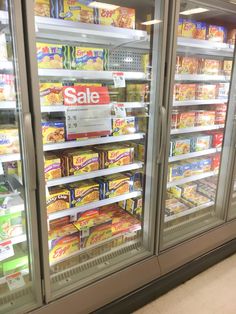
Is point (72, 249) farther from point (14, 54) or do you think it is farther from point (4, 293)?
point (14, 54)

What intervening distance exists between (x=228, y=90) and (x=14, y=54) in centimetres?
171

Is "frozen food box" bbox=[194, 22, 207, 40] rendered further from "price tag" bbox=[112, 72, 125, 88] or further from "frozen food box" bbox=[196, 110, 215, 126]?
"price tag" bbox=[112, 72, 125, 88]

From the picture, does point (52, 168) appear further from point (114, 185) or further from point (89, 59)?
point (89, 59)

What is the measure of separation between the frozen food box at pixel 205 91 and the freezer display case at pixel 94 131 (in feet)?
1.86

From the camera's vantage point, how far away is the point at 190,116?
2.10 meters

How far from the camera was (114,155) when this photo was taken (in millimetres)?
1744

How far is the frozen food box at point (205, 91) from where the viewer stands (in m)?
2.09

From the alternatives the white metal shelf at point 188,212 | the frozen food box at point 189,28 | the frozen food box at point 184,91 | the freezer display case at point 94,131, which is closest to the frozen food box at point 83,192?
the freezer display case at point 94,131

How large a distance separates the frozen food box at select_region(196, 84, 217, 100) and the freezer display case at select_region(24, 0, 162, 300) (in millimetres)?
568

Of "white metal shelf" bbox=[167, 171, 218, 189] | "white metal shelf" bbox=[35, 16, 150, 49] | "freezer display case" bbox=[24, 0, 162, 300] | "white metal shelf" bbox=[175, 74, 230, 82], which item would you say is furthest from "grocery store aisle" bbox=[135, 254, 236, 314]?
"white metal shelf" bbox=[35, 16, 150, 49]

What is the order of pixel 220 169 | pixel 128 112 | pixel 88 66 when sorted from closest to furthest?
1. pixel 88 66
2. pixel 128 112
3. pixel 220 169

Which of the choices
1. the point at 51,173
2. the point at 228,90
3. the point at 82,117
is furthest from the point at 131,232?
the point at 228,90

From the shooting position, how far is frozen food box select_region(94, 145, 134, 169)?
5.62ft

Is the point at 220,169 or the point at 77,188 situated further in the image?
the point at 220,169
